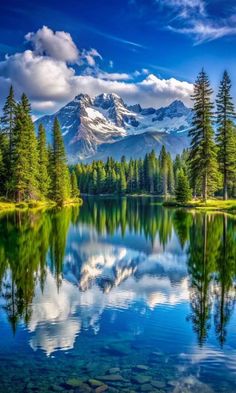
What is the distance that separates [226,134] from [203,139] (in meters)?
4.97

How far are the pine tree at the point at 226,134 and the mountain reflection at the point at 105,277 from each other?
122 feet

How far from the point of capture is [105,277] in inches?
999

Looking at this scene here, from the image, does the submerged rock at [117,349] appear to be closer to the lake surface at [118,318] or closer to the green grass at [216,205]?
the lake surface at [118,318]

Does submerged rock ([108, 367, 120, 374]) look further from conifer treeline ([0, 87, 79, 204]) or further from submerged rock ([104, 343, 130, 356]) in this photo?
conifer treeline ([0, 87, 79, 204])

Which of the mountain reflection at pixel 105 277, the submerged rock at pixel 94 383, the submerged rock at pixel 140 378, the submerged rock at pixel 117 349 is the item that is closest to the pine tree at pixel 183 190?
the mountain reflection at pixel 105 277

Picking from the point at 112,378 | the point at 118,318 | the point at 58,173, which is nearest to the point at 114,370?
the point at 112,378

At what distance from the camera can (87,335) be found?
603 inches

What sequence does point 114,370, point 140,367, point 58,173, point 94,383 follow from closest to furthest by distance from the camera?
point 94,383 → point 114,370 → point 140,367 → point 58,173

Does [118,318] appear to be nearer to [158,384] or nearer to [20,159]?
[158,384]

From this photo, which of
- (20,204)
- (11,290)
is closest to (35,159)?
(20,204)

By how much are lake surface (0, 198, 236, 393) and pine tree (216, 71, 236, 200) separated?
46743 millimetres

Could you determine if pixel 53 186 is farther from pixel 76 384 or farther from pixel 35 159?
pixel 76 384

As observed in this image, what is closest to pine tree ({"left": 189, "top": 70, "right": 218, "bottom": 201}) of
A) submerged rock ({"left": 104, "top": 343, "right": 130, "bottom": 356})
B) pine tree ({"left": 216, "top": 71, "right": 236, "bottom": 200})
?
pine tree ({"left": 216, "top": 71, "right": 236, "bottom": 200})

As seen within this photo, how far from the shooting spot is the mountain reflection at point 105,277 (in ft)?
55.6
